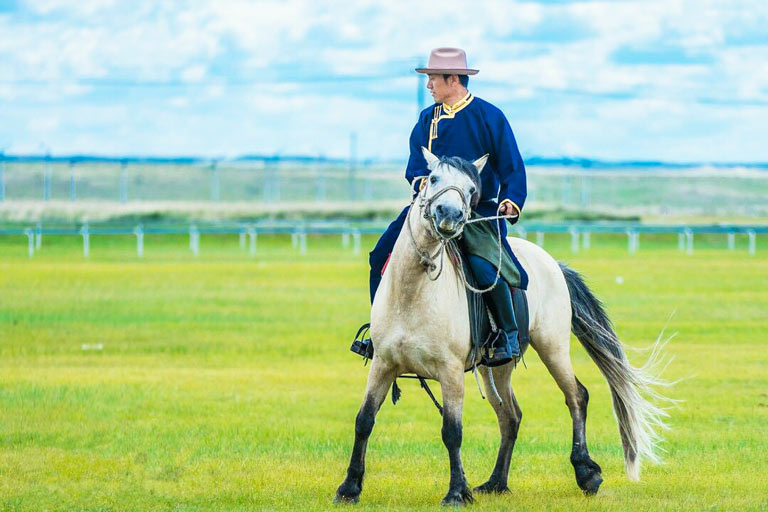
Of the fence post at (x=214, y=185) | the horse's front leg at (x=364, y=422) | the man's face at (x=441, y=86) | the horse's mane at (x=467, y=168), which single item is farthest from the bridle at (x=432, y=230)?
the fence post at (x=214, y=185)

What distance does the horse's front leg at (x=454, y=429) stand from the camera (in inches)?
306

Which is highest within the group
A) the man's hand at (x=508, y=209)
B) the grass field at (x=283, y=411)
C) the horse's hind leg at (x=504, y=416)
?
the man's hand at (x=508, y=209)

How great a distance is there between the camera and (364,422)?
8.00 m

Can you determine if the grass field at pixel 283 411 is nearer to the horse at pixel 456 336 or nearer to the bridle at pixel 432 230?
the horse at pixel 456 336

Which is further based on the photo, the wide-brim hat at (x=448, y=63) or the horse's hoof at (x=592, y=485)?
the horse's hoof at (x=592, y=485)

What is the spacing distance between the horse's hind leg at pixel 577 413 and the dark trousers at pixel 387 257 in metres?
1.02

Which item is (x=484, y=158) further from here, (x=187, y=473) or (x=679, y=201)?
(x=679, y=201)

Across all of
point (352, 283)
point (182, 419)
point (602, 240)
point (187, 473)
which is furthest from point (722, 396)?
point (602, 240)

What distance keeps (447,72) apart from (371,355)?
1.99 meters

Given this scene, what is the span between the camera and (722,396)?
13.4m

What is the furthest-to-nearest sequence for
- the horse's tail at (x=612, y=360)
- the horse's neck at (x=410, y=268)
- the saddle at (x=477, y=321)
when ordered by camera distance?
the horse's tail at (x=612, y=360), the saddle at (x=477, y=321), the horse's neck at (x=410, y=268)

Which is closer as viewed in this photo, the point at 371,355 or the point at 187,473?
the point at 371,355

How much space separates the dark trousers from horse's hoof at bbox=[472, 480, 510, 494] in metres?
1.50

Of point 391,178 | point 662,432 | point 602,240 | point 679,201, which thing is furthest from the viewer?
point 391,178
